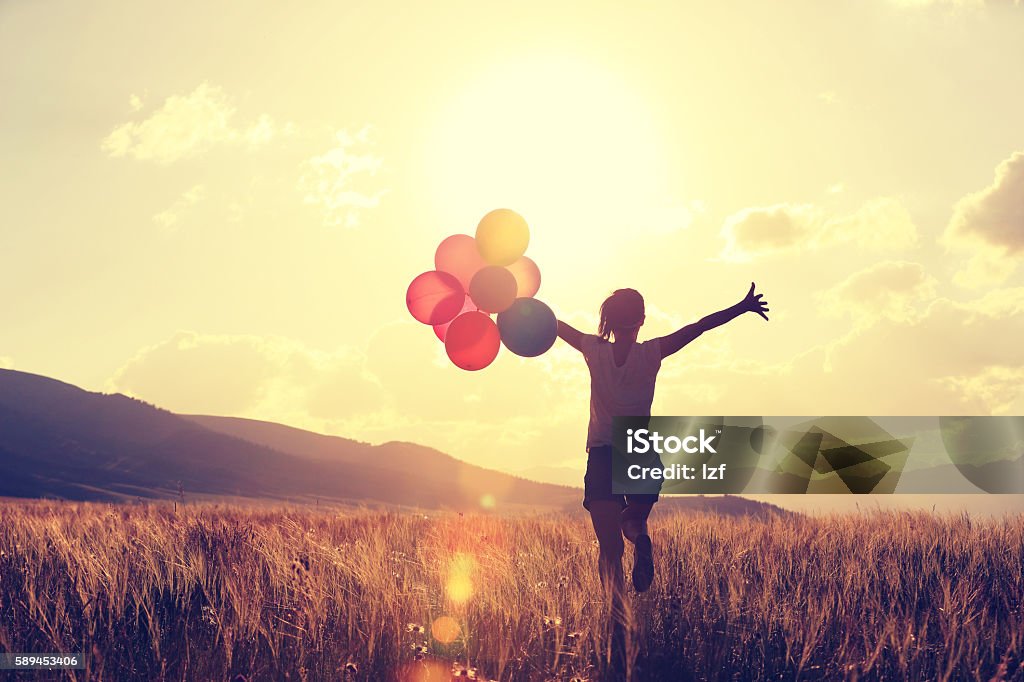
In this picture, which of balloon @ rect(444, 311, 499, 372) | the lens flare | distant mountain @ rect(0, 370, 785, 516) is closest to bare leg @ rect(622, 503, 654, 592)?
the lens flare

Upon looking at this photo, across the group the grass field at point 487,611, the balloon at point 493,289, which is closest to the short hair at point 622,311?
the balloon at point 493,289

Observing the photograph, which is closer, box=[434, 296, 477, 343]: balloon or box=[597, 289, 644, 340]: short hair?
box=[597, 289, 644, 340]: short hair

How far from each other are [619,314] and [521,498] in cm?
9379

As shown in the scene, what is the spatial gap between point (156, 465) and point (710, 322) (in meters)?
89.7

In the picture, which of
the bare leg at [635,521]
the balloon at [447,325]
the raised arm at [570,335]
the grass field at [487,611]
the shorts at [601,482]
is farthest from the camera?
the balloon at [447,325]

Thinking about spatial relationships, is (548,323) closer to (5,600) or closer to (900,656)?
(900,656)

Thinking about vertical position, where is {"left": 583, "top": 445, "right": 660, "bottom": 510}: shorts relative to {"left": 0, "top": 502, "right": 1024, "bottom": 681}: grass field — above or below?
above

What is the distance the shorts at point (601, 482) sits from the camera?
19.7ft

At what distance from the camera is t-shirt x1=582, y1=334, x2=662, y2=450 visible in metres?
6.14

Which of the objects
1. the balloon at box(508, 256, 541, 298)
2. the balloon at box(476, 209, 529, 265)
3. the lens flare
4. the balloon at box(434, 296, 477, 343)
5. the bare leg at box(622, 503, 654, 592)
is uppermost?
the balloon at box(476, 209, 529, 265)

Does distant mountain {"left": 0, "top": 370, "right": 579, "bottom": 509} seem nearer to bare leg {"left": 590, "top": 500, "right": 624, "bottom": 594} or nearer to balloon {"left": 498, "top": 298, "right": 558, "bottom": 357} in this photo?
balloon {"left": 498, "top": 298, "right": 558, "bottom": 357}

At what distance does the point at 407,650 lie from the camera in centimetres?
494

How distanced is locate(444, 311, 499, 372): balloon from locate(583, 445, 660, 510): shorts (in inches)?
64.7

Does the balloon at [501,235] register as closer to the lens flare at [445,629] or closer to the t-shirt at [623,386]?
the t-shirt at [623,386]
